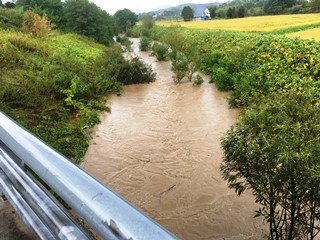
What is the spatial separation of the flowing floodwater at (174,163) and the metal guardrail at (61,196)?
4.92 meters

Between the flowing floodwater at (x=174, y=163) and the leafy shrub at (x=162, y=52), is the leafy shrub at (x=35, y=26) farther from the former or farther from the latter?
the flowing floodwater at (x=174, y=163)

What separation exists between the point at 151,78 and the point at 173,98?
3.61 metres

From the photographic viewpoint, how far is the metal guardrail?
723 millimetres

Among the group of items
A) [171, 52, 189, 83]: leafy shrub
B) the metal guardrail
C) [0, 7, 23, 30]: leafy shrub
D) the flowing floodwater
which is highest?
[0, 7, 23, 30]: leafy shrub

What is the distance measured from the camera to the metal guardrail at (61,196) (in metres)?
0.72

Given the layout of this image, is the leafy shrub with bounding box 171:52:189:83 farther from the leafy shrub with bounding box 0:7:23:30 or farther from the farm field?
the farm field

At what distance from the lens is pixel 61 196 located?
36.2 inches

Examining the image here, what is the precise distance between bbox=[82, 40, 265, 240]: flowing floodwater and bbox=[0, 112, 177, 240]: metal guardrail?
16.1ft

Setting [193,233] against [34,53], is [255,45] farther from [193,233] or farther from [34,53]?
[193,233]

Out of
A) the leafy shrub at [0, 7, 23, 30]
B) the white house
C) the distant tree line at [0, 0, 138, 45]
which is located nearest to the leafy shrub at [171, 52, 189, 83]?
the leafy shrub at [0, 7, 23, 30]

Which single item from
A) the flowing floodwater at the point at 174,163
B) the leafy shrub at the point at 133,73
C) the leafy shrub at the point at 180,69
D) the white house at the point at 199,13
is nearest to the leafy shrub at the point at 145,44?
Result: the leafy shrub at the point at 133,73

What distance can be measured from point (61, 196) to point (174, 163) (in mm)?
7570

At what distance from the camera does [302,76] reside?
12.4 m

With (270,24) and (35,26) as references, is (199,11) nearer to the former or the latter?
(270,24)
